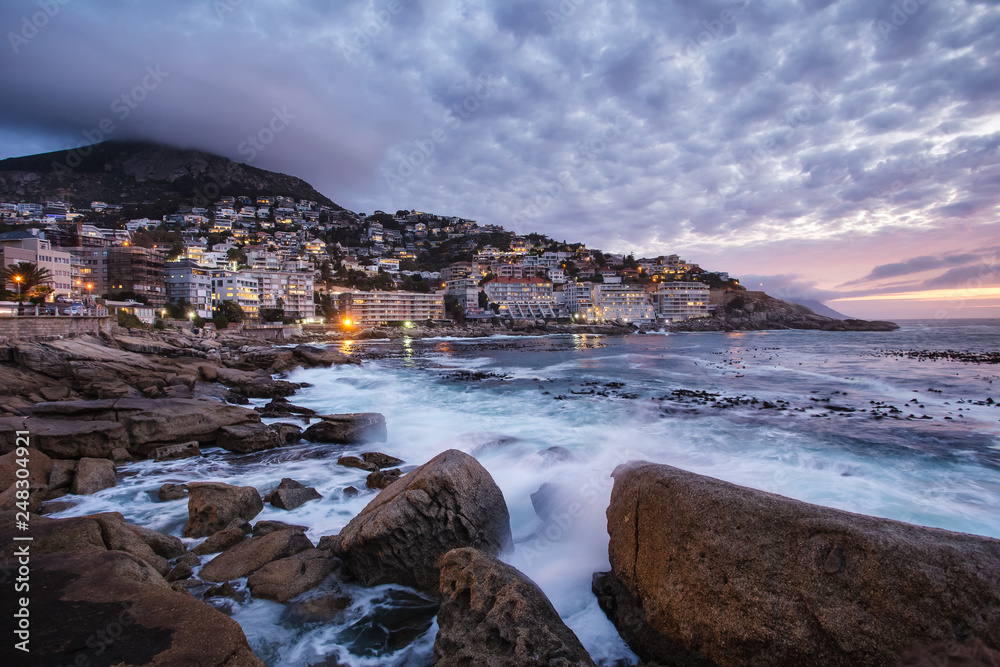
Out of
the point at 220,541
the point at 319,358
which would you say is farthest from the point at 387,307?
the point at 220,541

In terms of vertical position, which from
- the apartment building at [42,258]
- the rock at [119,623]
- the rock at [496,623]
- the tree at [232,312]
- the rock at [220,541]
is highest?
the apartment building at [42,258]

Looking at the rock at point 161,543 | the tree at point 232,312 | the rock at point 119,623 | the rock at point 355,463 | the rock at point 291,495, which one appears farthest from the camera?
the tree at point 232,312

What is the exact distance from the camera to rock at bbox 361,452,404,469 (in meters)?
11.6

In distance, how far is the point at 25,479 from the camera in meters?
8.23

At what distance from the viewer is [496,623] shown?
13.4ft

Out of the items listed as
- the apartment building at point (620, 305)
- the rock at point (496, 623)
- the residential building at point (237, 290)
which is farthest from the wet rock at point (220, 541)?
the apartment building at point (620, 305)

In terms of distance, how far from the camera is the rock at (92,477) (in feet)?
30.5

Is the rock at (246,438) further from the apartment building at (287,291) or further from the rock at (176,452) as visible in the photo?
the apartment building at (287,291)

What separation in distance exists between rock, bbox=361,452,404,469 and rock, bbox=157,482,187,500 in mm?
4056

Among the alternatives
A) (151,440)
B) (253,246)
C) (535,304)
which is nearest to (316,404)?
(151,440)

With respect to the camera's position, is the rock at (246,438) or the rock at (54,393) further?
the rock at (54,393)

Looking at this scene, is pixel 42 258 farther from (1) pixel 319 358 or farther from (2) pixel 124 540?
(2) pixel 124 540

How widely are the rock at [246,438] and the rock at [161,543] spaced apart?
251 inches

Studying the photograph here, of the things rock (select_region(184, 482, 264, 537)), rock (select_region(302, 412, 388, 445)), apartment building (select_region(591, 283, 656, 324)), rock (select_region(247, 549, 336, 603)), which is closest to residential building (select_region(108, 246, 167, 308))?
rock (select_region(302, 412, 388, 445))
